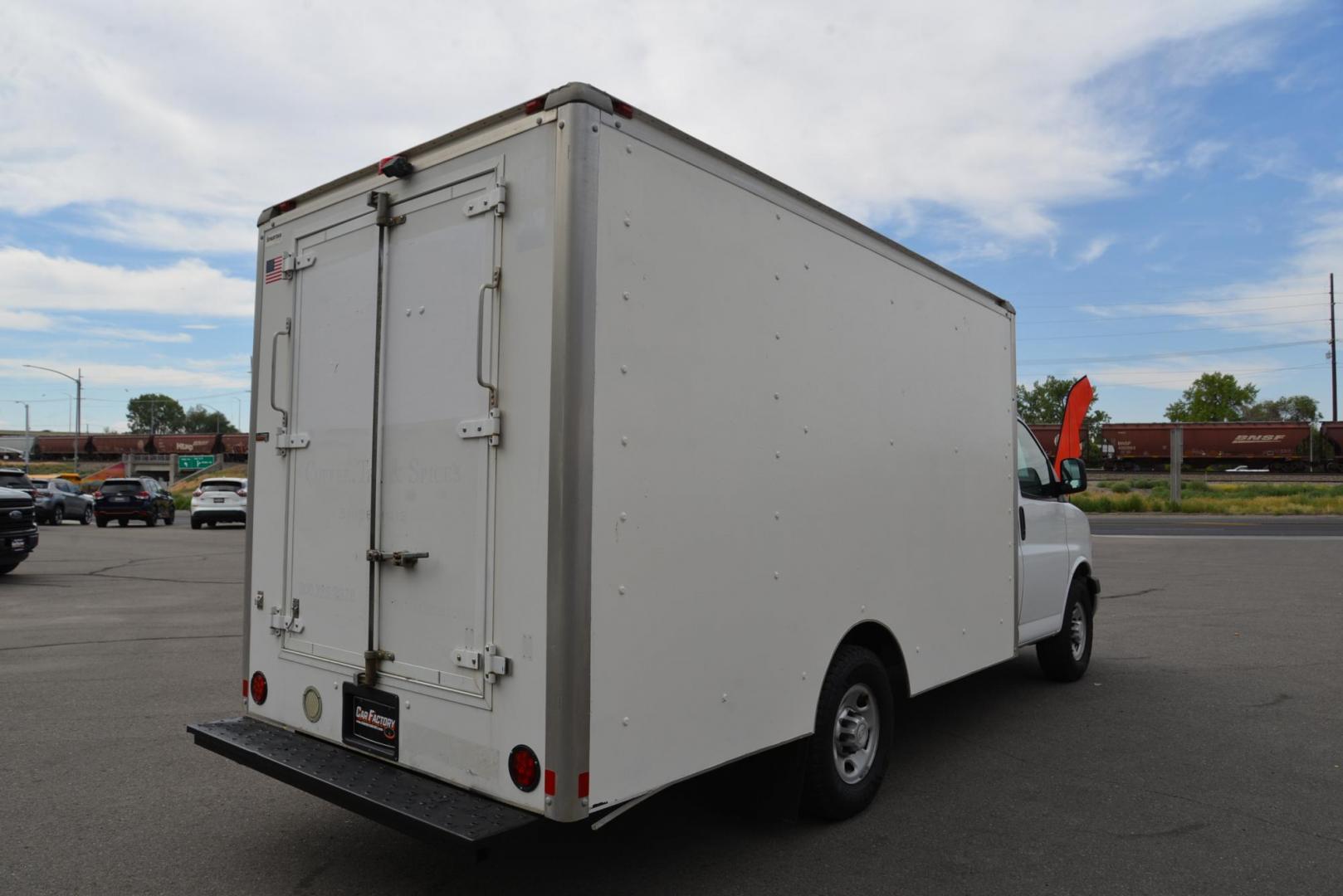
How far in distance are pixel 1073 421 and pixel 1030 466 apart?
67.3 inches

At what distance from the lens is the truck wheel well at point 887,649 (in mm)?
4422

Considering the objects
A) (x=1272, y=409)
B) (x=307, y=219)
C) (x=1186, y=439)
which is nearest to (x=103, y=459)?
(x=1186, y=439)

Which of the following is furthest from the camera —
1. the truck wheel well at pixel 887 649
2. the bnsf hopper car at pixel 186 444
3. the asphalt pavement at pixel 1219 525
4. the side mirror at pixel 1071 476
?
the bnsf hopper car at pixel 186 444

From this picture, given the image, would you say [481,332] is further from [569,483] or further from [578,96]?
[578,96]

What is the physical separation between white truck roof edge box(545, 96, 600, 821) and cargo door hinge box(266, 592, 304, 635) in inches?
62.2

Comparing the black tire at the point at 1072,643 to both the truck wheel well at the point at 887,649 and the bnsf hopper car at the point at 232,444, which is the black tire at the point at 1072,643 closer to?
the truck wheel well at the point at 887,649

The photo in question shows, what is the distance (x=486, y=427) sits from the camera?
10.5 ft

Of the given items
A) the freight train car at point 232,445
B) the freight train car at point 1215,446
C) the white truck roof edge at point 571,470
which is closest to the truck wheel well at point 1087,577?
the white truck roof edge at point 571,470

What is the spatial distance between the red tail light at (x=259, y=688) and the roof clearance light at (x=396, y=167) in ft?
7.41

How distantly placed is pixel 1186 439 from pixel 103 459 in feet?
259

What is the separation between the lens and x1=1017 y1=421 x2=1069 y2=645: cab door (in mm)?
6082

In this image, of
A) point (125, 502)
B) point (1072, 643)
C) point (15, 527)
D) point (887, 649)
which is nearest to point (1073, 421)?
point (1072, 643)

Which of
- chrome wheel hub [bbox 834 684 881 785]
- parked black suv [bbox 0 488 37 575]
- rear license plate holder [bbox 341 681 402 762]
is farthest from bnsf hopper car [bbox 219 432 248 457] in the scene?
chrome wheel hub [bbox 834 684 881 785]

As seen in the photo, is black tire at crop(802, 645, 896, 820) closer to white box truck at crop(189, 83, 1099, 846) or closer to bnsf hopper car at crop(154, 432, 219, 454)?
white box truck at crop(189, 83, 1099, 846)
